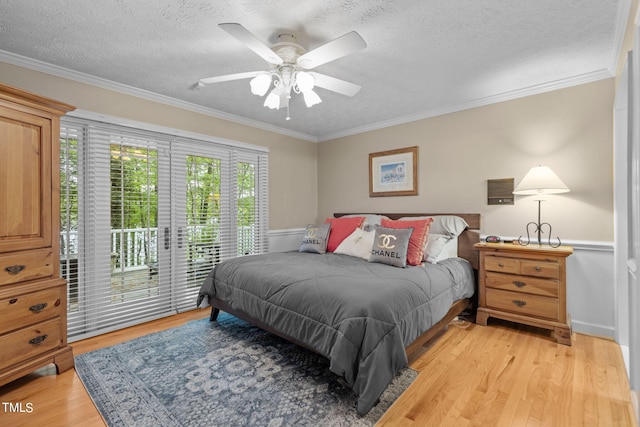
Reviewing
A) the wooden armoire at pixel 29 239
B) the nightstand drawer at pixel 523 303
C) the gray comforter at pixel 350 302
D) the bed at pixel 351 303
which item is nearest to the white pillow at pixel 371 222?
the bed at pixel 351 303

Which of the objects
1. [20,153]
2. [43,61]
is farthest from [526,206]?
[43,61]

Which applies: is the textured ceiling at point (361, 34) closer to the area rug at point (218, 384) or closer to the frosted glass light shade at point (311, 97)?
the frosted glass light shade at point (311, 97)

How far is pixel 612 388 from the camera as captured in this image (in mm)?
1948

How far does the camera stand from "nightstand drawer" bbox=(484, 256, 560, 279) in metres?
2.64

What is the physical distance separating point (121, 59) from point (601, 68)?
409 centimetres

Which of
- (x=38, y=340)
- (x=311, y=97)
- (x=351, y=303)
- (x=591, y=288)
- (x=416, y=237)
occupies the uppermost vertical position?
(x=311, y=97)

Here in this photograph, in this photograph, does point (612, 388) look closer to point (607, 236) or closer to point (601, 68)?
point (607, 236)

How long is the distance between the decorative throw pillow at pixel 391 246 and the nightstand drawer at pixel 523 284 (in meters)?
0.93

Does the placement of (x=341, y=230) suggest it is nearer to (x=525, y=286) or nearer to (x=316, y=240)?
(x=316, y=240)

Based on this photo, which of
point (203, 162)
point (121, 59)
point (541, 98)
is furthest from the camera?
point (203, 162)

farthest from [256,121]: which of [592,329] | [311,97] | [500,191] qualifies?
[592,329]

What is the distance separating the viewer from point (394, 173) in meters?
4.11

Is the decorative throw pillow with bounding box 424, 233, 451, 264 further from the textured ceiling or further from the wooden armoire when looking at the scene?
the wooden armoire

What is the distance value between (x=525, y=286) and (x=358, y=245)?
5.23 feet
